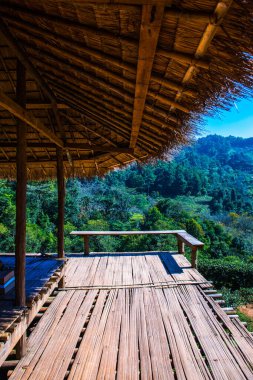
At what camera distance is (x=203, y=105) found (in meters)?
2.14

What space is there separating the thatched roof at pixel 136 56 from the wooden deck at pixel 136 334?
212cm

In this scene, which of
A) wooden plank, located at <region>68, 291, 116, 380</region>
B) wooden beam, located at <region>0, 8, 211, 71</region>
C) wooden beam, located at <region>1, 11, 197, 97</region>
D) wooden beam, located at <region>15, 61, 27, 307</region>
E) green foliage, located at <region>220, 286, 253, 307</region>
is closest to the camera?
wooden beam, located at <region>0, 8, 211, 71</region>

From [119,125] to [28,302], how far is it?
219 cm

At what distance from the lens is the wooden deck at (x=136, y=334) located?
Result: 2.47 metres

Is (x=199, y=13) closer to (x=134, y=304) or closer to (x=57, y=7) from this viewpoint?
(x=57, y=7)

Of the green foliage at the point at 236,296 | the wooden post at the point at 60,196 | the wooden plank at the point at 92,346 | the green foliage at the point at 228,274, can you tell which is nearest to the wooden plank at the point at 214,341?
the wooden plank at the point at 92,346

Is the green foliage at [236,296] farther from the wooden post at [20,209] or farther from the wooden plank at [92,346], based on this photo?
the wooden post at [20,209]

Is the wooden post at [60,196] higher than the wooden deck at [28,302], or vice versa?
the wooden post at [60,196]

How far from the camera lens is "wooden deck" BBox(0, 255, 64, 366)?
221 centimetres

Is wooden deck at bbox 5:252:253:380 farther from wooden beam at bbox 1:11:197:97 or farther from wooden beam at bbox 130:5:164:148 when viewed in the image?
wooden beam at bbox 1:11:197:97

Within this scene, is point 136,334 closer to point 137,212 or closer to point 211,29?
point 211,29

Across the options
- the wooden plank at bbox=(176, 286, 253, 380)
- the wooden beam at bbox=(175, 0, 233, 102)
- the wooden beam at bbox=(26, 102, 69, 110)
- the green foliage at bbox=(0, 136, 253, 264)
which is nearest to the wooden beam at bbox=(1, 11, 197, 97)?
the wooden beam at bbox=(175, 0, 233, 102)

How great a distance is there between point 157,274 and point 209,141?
274ft

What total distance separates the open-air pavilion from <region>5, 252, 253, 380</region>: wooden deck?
14mm
